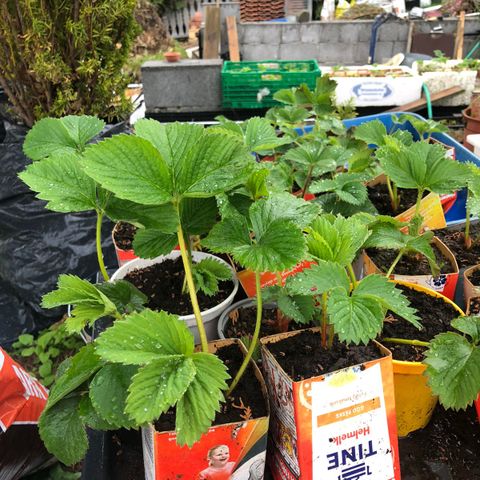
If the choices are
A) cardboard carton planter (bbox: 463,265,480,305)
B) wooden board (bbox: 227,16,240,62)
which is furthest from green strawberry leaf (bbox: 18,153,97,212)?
wooden board (bbox: 227,16,240,62)

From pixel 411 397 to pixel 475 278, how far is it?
0.32m

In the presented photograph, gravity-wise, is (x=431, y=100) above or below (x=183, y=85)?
below

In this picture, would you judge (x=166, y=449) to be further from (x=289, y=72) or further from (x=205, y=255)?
(x=289, y=72)

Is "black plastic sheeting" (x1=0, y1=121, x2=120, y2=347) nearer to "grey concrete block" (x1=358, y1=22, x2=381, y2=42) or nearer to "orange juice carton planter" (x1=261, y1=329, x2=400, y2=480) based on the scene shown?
"orange juice carton planter" (x1=261, y1=329, x2=400, y2=480)

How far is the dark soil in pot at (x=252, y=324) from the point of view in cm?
85

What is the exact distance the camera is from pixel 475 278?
3.26 ft

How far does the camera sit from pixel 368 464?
0.68 meters

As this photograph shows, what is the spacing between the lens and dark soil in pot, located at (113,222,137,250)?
46.3 inches

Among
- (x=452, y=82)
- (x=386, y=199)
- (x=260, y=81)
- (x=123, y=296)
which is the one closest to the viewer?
(x=123, y=296)

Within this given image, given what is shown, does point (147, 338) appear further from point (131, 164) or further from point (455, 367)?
point (455, 367)

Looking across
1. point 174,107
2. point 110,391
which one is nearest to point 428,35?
point 174,107

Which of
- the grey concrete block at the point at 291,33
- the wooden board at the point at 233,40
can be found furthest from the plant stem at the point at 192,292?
the grey concrete block at the point at 291,33

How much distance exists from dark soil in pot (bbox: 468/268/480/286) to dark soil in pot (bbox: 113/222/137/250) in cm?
74

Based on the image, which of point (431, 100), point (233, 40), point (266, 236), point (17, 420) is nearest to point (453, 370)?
point (266, 236)
